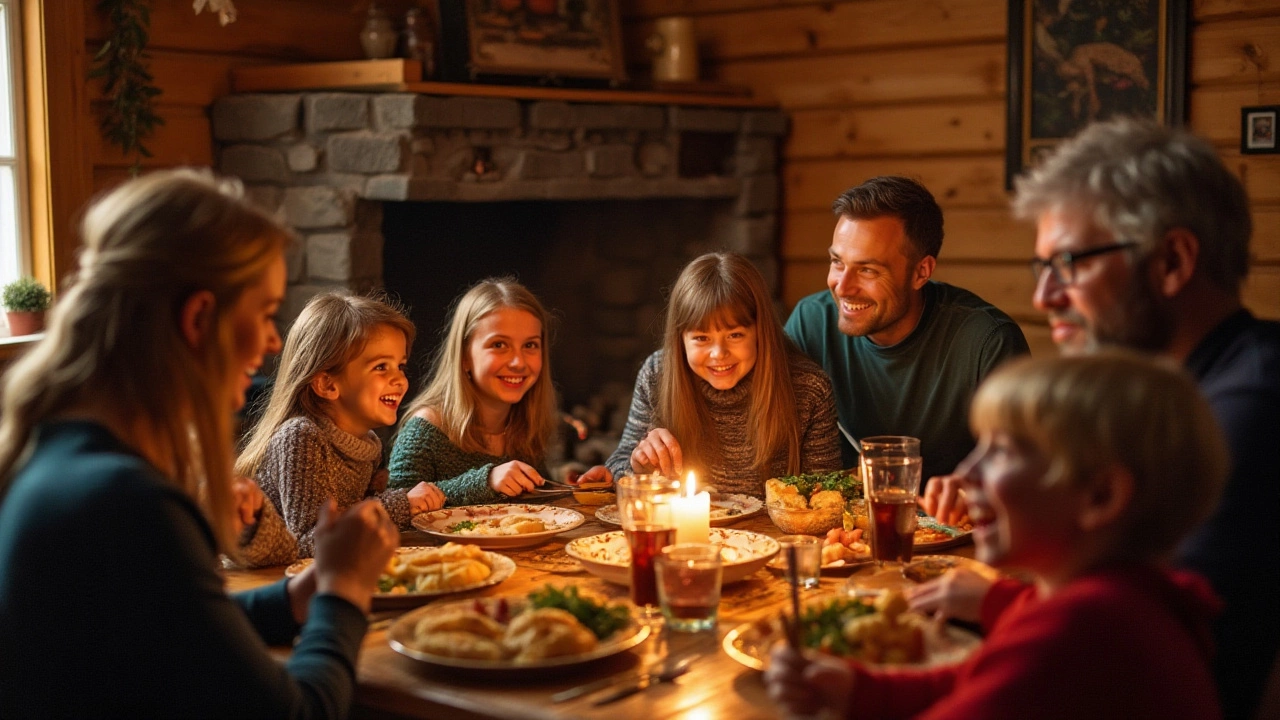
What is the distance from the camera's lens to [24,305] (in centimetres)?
356

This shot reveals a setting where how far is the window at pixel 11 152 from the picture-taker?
3.63 meters

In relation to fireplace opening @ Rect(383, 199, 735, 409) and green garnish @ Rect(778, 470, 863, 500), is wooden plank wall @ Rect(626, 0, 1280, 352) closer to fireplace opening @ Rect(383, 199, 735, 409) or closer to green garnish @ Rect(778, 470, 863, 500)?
fireplace opening @ Rect(383, 199, 735, 409)

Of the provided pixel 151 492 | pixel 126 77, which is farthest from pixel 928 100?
pixel 151 492

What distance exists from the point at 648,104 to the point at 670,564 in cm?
315

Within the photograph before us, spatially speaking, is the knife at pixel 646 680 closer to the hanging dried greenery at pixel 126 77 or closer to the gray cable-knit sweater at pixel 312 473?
the gray cable-knit sweater at pixel 312 473

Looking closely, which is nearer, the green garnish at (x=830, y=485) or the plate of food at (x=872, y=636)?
the plate of food at (x=872, y=636)

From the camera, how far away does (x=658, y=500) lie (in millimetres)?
1889

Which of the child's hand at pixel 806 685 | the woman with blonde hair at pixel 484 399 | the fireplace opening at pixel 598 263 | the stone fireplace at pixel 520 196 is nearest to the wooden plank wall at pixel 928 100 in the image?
the stone fireplace at pixel 520 196

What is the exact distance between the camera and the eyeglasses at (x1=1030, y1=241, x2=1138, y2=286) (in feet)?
5.25

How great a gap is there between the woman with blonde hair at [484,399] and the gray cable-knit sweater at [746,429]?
25cm

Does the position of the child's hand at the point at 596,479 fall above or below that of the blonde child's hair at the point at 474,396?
below

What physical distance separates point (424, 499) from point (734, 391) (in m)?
0.86

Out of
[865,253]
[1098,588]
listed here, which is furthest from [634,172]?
[1098,588]

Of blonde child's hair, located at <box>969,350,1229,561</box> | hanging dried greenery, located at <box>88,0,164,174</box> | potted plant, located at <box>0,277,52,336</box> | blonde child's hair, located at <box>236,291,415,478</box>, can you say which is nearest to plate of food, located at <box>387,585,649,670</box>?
blonde child's hair, located at <box>969,350,1229,561</box>
